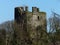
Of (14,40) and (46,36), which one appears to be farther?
(14,40)

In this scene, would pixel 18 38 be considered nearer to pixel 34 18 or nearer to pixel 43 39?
pixel 43 39

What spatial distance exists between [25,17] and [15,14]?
461 cm

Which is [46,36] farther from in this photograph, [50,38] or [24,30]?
[24,30]

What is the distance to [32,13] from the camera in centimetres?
6938

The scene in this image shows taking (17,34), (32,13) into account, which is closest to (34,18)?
(32,13)

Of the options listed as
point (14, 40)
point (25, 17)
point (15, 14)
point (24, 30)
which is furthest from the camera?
point (15, 14)

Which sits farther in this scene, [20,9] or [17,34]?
[20,9]

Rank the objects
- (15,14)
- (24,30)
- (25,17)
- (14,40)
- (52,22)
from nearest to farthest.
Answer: (52,22) < (14,40) < (24,30) < (25,17) < (15,14)

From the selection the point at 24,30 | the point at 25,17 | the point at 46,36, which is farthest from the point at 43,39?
the point at 25,17

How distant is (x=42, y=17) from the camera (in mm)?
69625

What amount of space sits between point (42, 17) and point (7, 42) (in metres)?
20.5

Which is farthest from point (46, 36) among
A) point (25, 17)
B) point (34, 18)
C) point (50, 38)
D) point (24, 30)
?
point (34, 18)

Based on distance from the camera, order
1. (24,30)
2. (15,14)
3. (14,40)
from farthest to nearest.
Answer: (15,14) → (24,30) → (14,40)

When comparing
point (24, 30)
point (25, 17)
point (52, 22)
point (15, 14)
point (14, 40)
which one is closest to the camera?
point (52, 22)
